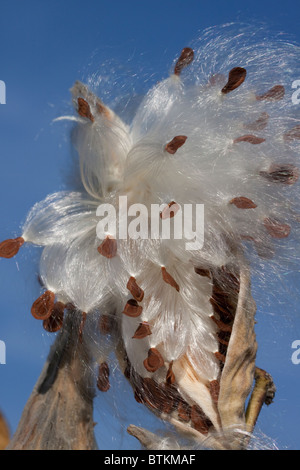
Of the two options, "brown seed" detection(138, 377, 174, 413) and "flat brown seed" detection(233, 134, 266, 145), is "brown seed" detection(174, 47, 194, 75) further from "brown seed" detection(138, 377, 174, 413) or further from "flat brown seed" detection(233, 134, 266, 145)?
"brown seed" detection(138, 377, 174, 413)

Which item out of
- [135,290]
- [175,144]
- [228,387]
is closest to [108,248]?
[135,290]

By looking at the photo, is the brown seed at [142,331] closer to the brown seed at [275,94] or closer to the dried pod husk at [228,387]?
the dried pod husk at [228,387]

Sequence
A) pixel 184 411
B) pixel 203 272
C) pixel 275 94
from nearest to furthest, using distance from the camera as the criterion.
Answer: pixel 184 411, pixel 203 272, pixel 275 94

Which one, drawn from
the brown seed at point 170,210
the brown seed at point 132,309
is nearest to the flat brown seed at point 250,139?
Answer: the brown seed at point 170,210

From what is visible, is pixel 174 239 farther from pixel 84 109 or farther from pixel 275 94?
pixel 275 94

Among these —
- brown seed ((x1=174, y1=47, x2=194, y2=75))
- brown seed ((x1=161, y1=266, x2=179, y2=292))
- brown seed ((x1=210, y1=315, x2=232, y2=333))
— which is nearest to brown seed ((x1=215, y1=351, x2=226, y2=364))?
brown seed ((x1=210, y1=315, x2=232, y2=333))

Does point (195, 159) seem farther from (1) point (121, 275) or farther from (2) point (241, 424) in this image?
(2) point (241, 424)
